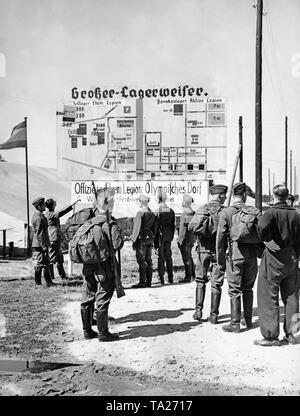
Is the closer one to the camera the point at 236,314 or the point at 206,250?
the point at 236,314

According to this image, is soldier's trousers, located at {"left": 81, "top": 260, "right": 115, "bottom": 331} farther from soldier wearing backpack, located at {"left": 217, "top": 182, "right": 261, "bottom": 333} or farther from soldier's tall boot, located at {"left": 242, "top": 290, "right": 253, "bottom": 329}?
soldier's tall boot, located at {"left": 242, "top": 290, "right": 253, "bottom": 329}

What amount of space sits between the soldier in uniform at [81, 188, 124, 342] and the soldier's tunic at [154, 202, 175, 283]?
363 cm

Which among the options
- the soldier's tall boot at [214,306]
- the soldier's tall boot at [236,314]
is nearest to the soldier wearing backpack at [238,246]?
the soldier's tall boot at [236,314]

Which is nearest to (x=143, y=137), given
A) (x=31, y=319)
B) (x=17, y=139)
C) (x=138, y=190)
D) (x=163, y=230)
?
(x=138, y=190)

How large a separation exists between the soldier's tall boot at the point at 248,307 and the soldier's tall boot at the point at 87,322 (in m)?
1.82

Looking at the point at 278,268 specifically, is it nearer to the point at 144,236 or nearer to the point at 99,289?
the point at 99,289

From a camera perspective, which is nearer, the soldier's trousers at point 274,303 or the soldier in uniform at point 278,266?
the soldier in uniform at point 278,266

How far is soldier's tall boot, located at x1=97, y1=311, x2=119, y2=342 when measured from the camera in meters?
5.93

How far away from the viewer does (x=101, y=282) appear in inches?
231

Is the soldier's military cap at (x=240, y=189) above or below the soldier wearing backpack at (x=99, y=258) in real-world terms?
above

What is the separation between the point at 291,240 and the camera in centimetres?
549

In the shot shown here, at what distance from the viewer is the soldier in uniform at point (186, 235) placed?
9.55 m

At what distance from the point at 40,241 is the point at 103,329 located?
3905mm

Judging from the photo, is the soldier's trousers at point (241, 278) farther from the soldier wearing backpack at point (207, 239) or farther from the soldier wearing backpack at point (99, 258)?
the soldier wearing backpack at point (99, 258)
